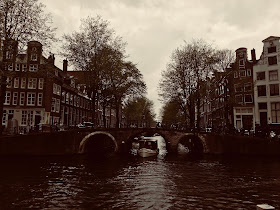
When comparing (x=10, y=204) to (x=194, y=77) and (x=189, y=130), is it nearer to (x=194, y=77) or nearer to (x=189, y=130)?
(x=189, y=130)

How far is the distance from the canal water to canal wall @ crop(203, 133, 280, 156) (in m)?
10.2

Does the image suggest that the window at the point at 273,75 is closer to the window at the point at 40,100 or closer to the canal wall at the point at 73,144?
the canal wall at the point at 73,144

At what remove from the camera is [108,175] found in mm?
16812

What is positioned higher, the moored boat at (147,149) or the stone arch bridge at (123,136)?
the stone arch bridge at (123,136)

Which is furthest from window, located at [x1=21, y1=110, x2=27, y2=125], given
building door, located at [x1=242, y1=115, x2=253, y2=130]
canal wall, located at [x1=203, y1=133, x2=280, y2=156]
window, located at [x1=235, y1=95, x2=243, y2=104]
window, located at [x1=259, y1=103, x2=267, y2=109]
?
window, located at [x1=259, y1=103, x2=267, y2=109]

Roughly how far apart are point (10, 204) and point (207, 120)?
182ft

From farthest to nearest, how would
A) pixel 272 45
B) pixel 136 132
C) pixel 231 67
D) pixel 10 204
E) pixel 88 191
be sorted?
pixel 272 45, pixel 231 67, pixel 136 132, pixel 88 191, pixel 10 204

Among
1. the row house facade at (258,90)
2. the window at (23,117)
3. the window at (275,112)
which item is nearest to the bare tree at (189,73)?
the row house facade at (258,90)

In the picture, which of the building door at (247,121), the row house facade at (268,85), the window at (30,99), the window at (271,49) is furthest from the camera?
the building door at (247,121)

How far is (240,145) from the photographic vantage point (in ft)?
96.4

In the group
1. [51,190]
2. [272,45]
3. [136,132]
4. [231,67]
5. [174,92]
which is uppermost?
[272,45]

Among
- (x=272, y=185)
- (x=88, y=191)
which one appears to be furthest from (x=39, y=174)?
(x=272, y=185)

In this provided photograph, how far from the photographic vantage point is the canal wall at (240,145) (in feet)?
92.1

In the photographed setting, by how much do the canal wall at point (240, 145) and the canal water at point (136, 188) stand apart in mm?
10233
